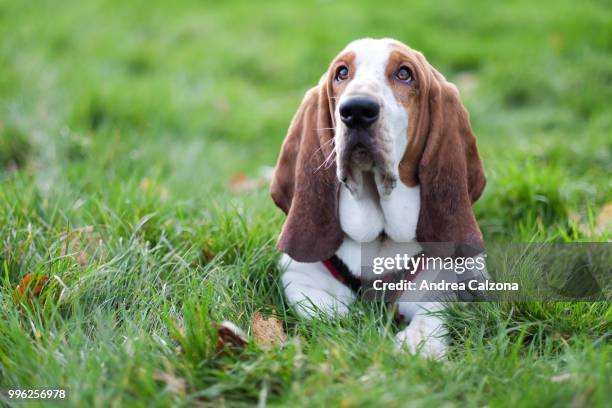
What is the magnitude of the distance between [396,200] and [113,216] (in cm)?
149

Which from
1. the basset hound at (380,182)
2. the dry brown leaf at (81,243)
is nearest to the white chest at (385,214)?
the basset hound at (380,182)

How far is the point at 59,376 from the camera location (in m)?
2.17

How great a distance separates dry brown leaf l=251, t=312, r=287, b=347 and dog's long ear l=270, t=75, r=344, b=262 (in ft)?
0.94

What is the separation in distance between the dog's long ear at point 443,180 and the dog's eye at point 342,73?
34 cm

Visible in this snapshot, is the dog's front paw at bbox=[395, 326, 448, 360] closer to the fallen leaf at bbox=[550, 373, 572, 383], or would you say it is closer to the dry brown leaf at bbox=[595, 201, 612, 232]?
the fallen leaf at bbox=[550, 373, 572, 383]

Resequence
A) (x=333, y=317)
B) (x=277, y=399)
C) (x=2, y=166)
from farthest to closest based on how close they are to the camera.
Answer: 1. (x=2, y=166)
2. (x=333, y=317)
3. (x=277, y=399)

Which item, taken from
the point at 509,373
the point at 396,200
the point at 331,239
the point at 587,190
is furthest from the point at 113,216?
the point at 587,190

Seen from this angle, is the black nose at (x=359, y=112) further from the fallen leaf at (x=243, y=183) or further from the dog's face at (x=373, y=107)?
the fallen leaf at (x=243, y=183)

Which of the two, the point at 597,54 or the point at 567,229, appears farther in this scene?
the point at 597,54

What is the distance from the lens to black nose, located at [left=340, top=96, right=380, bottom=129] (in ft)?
8.11

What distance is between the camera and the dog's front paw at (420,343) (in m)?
2.38

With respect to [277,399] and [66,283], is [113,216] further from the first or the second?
[277,399]

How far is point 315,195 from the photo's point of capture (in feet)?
9.36

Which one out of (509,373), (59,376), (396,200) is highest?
(396,200)
